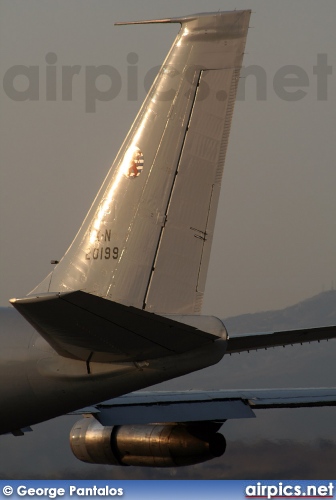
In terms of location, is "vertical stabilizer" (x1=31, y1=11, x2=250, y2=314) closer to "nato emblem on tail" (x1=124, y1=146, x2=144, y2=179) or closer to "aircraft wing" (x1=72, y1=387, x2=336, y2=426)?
"nato emblem on tail" (x1=124, y1=146, x2=144, y2=179)

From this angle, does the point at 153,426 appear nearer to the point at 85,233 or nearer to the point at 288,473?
the point at 85,233

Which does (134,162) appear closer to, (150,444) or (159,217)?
(159,217)

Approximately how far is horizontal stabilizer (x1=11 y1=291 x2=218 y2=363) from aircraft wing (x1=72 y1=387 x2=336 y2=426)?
11691 millimetres

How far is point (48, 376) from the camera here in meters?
24.1

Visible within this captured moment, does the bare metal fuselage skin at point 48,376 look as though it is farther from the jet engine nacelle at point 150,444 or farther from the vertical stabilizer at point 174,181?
the jet engine nacelle at point 150,444

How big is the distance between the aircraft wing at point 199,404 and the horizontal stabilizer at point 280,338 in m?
10.6

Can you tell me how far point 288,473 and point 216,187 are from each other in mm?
29720

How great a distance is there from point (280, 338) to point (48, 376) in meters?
4.60

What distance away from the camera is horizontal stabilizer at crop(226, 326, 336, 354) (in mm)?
22922

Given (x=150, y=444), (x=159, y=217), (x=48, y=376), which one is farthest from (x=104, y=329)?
(x=150, y=444)

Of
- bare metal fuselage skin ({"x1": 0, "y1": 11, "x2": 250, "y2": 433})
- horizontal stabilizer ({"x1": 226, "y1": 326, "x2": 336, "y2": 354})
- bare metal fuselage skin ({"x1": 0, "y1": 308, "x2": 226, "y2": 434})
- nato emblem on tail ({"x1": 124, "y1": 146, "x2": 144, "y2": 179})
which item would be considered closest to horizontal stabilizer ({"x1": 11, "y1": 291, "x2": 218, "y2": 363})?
bare metal fuselage skin ({"x1": 0, "y1": 308, "x2": 226, "y2": 434})

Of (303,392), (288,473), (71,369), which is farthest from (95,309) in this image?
(288,473)

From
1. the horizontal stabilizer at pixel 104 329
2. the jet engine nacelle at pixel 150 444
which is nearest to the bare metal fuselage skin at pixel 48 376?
the horizontal stabilizer at pixel 104 329

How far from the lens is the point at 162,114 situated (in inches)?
985
